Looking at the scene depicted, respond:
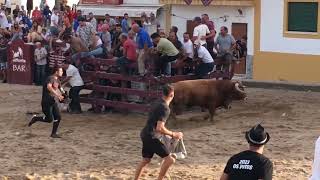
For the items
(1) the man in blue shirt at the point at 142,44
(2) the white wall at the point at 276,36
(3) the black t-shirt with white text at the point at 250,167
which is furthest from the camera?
(2) the white wall at the point at 276,36

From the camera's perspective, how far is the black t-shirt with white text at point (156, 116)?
31.5 ft

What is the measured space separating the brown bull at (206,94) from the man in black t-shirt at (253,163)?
31.3 feet

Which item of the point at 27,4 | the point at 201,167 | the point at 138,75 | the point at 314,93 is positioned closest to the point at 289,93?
the point at 314,93

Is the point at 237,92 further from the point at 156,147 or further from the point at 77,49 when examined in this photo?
the point at 156,147

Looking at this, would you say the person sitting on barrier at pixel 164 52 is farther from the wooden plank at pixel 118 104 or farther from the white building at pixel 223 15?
the white building at pixel 223 15

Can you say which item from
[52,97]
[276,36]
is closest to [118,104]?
[52,97]

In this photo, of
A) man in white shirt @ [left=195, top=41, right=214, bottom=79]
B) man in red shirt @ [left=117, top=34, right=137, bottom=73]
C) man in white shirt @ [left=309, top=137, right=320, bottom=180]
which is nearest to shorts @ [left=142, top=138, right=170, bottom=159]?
man in white shirt @ [left=309, top=137, right=320, bottom=180]

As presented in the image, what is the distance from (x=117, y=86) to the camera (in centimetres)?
1730

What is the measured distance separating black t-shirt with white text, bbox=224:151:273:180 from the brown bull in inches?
376

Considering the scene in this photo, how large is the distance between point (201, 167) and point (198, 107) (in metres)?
6.23

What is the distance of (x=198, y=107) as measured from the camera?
17625 millimetres

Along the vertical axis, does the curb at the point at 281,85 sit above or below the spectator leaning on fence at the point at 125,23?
below

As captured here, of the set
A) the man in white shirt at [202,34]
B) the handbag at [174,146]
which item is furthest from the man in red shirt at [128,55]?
the handbag at [174,146]

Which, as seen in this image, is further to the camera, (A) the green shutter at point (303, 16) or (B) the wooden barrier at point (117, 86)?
(A) the green shutter at point (303, 16)
